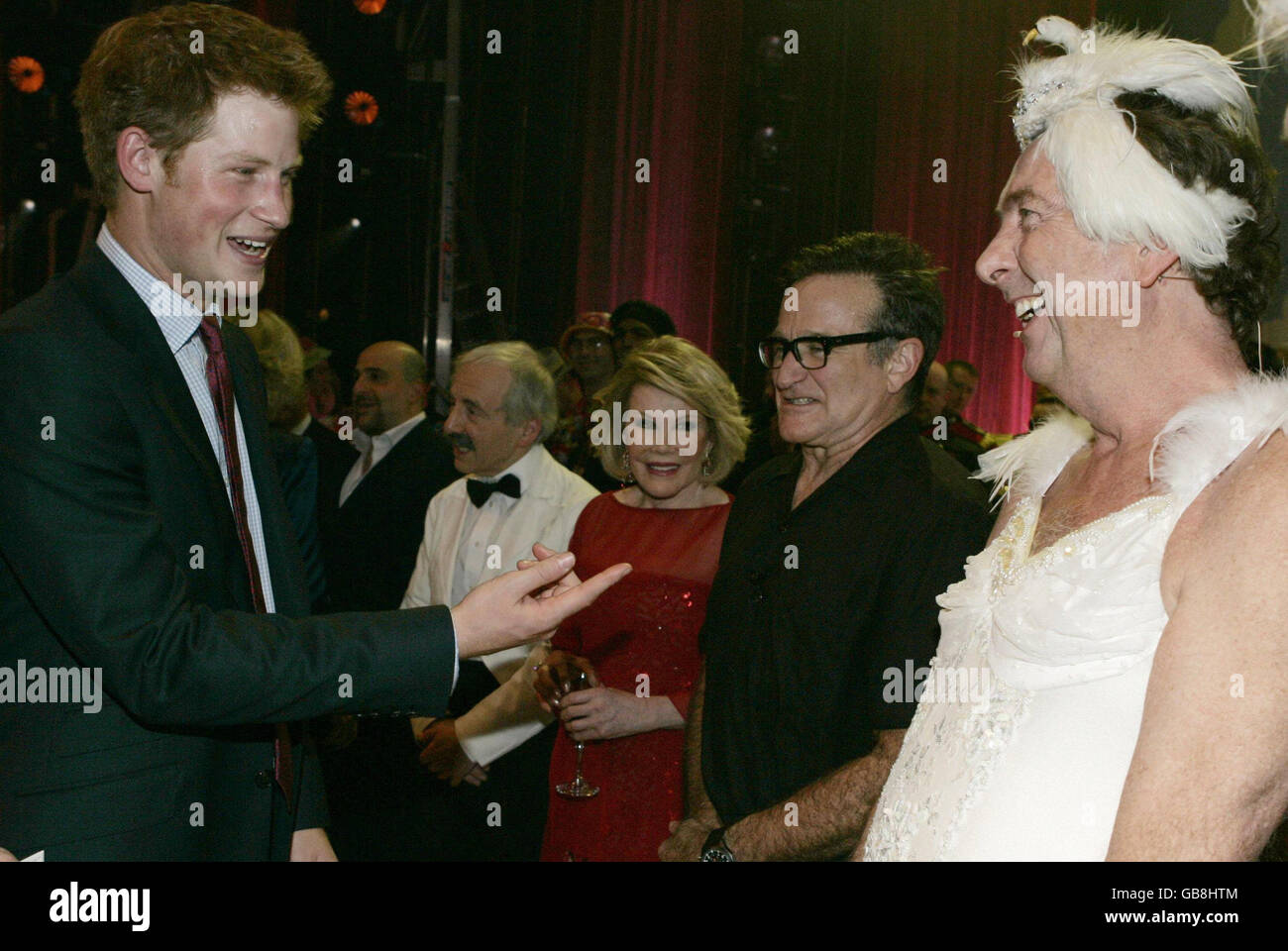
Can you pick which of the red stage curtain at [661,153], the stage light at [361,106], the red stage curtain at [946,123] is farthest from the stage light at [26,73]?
the red stage curtain at [946,123]

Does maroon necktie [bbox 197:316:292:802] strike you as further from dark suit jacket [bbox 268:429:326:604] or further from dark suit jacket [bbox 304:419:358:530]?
dark suit jacket [bbox 304:419:358:530]

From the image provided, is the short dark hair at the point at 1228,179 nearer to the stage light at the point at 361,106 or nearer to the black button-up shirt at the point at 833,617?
the black button-up shirt at the point at 833,617

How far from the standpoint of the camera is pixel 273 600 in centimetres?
176

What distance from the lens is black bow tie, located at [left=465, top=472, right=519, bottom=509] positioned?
3580 mm

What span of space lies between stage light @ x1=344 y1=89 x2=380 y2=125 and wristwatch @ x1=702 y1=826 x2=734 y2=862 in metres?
6.36

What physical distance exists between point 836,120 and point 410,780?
19.3ft

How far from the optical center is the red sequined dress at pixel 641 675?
2.72m

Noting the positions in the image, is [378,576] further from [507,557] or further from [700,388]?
[700,388]

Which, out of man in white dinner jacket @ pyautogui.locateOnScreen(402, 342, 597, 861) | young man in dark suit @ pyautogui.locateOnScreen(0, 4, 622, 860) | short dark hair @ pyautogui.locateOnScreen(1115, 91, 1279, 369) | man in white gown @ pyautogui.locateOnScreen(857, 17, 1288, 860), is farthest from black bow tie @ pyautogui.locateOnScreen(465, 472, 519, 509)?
short dark hair @ pyautogui.locateOnScreen(1115, 91, 1279, 369)

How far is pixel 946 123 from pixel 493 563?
6.43m

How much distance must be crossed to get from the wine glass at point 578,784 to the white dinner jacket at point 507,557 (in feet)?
1.35

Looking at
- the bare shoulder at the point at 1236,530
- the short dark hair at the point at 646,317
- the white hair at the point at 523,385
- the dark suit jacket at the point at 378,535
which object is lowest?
the dark suit jacket at the point at 378,535

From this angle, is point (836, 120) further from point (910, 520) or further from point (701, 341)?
point (910, 520)
